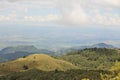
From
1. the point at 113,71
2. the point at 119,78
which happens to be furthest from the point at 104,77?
the point at 119,78

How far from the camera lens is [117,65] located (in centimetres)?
4541

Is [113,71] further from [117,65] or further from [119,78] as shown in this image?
[119,78]

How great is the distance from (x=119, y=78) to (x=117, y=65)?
14.8ft

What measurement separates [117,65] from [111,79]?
8.49 feet

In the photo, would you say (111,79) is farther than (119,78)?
Yes

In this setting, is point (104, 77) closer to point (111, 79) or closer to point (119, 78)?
point (111, 79)

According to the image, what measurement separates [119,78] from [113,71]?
17.7 feet

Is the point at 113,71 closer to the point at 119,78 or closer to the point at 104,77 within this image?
the point at 104,77

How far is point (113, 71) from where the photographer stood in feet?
153

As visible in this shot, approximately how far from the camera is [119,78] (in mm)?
41156

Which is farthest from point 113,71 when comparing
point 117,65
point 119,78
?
point 119,78

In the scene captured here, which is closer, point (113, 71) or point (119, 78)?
point (119, 78)

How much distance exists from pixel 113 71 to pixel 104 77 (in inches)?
67.2

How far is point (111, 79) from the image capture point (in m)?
44.2
